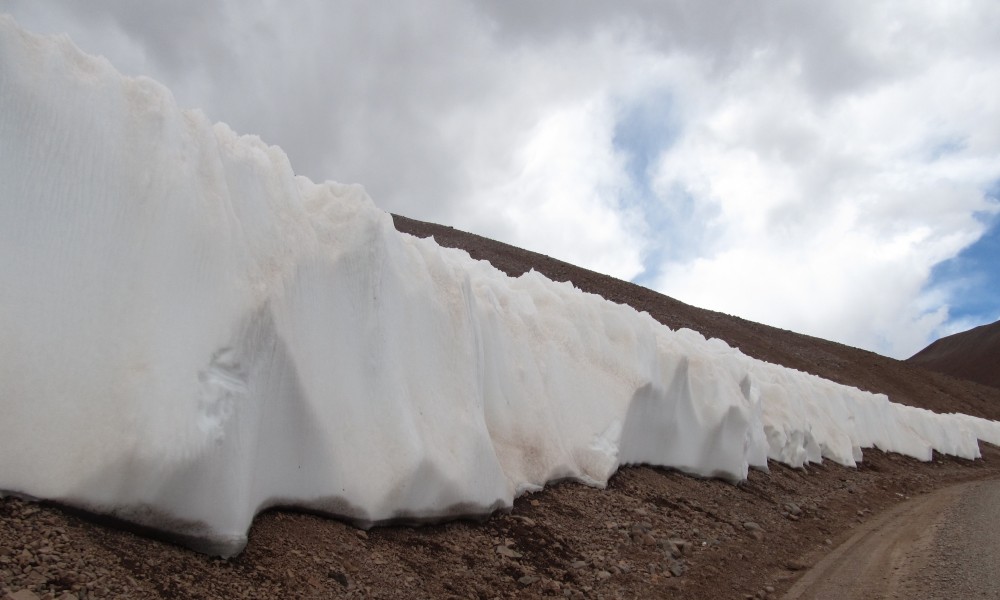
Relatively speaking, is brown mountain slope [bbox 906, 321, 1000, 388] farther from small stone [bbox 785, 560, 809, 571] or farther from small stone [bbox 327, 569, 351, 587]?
small stone [bbox 327, 569, 351, 587]

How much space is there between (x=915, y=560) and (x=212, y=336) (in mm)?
6809

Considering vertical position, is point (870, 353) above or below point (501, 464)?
above

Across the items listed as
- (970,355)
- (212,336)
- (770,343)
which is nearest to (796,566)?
(212,336)

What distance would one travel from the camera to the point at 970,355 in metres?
80.1

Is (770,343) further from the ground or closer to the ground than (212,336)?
further from the ground

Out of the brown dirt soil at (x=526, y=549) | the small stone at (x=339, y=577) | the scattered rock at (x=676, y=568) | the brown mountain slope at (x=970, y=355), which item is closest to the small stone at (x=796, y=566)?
the brown dirt soil at (x=526, y=549)

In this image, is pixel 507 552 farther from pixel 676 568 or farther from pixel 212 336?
pixel 212 336

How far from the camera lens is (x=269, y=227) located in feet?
15.0

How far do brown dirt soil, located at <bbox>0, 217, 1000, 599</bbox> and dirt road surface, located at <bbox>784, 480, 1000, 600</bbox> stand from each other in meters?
0.29

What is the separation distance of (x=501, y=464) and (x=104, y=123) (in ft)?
13.3

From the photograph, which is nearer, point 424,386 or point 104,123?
point 104,123

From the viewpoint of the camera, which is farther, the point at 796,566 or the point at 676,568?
the point at 796,566

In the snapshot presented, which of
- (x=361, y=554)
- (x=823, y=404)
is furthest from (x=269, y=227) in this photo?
(x=823, y=404)

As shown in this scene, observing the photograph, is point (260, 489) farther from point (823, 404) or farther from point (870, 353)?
point (870, 353)
